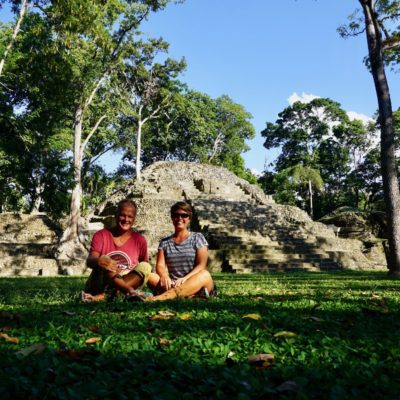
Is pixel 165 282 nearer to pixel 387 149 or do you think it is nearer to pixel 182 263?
pixel 182 263

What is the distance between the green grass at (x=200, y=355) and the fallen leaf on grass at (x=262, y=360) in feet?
0.08

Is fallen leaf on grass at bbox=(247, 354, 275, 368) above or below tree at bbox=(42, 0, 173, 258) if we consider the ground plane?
below

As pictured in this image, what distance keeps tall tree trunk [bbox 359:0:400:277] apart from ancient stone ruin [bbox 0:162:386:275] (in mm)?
4634

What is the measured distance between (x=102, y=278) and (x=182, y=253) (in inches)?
35.0

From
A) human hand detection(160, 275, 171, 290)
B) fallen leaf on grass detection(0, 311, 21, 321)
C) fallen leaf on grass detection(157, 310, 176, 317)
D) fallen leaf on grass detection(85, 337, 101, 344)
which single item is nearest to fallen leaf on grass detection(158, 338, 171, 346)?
fallen leaf on grass detection(85, 337, 101, 344)

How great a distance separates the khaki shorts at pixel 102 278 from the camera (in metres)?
4.46

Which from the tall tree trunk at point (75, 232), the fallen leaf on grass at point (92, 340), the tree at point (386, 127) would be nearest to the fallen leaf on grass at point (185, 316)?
the fallen leaf on grass at point (92, 340)

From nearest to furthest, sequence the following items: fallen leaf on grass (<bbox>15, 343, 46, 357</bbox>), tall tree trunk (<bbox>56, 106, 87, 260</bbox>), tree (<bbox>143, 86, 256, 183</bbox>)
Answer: fallen leaf on grass (<bbox>15, 343, 46, 357</bbox>) → tall tree trunk (<bbox>56, 106, 87, 260</bbox>) → tree (<bbox>143, 86, 256, 183</bbox>)

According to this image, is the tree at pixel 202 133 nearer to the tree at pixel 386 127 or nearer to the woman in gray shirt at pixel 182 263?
the tree at pixel 386 127

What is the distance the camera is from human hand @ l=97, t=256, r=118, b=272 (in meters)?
4.35

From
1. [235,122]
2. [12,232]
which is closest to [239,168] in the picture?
[235,122]

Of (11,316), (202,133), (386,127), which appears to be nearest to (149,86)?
(202,133)

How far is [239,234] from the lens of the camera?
16984 millimetres

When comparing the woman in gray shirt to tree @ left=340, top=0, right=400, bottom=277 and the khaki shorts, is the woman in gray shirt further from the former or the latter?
tree @ left=340, top=0, right=400, bottom=277
